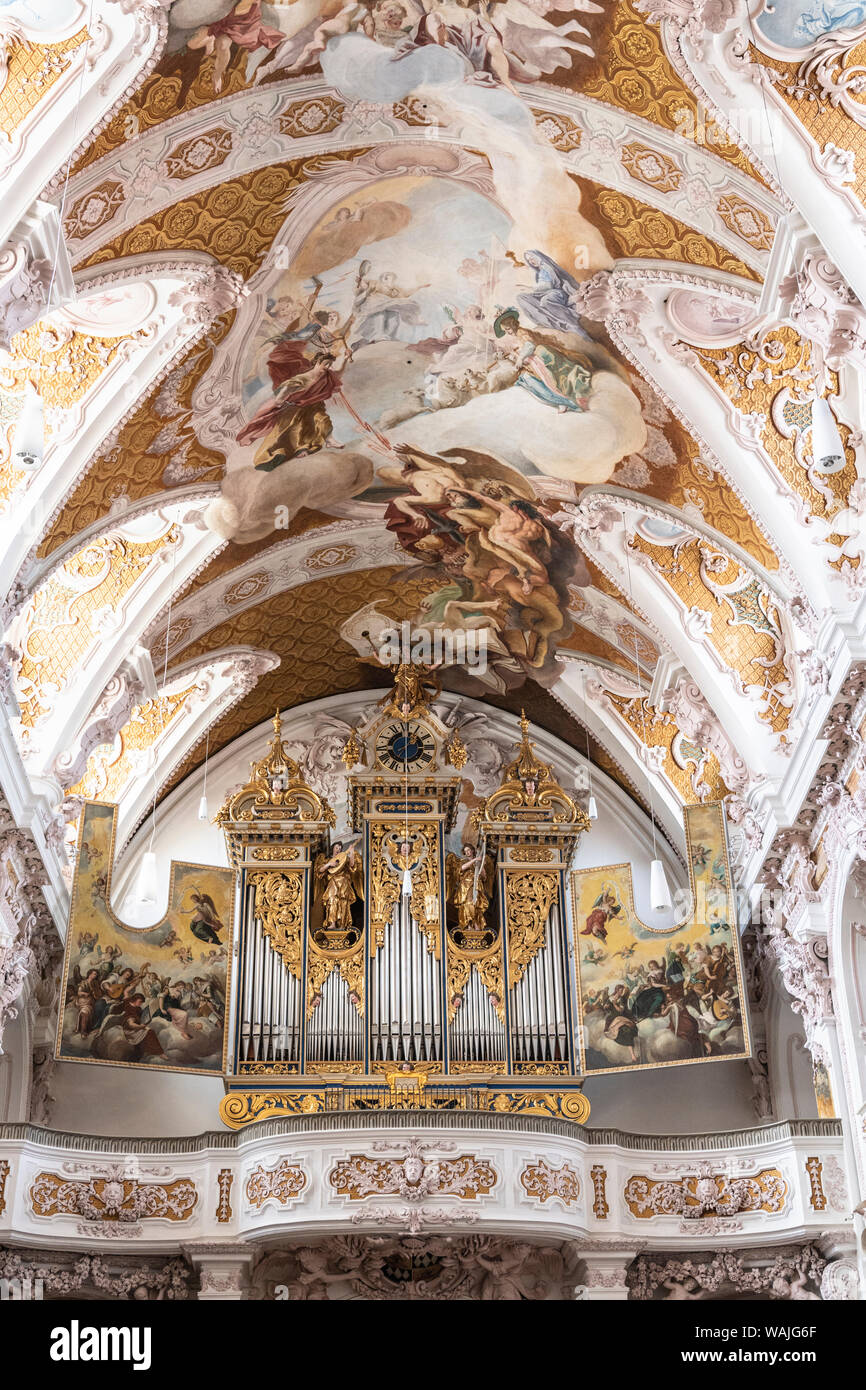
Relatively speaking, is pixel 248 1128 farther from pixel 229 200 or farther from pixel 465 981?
pixel 229 200

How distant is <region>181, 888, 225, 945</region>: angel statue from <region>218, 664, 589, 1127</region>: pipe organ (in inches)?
14.5

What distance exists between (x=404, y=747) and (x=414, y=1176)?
6.30 meters

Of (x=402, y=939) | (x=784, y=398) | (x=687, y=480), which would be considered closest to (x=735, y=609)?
(x=687, y=480)

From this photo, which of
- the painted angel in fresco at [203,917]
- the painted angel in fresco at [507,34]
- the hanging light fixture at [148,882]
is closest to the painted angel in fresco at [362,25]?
the painted angel in fresco at [507,34]

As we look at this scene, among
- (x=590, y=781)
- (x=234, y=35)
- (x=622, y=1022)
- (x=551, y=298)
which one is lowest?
(x=622, y=1022)

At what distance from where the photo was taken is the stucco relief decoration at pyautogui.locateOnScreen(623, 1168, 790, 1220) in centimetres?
1620

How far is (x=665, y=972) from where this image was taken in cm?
1856

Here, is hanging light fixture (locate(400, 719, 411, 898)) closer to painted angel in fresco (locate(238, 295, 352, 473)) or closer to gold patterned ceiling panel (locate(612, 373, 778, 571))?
painted angel in fresco (locate(238, 295, 352, 473))

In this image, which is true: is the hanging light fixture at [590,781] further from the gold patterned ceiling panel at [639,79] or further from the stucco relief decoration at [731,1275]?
the gold patterned ceiling panel at [639,79]

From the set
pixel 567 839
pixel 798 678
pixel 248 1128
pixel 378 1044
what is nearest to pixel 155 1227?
pixel 248 1128

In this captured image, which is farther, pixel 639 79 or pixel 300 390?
pixel 300 390

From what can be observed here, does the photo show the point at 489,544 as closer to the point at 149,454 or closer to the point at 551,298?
the point at 551,298

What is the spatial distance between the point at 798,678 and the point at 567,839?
161 inches

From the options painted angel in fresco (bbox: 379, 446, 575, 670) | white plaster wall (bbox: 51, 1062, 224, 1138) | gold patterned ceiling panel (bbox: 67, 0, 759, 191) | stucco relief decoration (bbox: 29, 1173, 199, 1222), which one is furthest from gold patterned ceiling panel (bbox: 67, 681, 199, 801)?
gold patterned ceiling panel (bbox: 67, 0, 759, 191)
